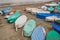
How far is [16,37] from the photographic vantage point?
2.28 metres

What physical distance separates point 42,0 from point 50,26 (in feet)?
10.4

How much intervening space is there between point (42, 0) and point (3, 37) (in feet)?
12.1

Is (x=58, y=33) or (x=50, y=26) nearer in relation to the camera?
(x=58, y=33)

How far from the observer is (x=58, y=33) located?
86.6 inches

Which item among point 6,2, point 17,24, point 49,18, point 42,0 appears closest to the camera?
point 17,24

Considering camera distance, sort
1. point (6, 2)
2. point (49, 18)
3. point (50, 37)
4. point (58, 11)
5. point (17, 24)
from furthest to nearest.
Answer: point (6, 2), point (58, 11), point (49, 18), point (17, 24), point (50, 37)

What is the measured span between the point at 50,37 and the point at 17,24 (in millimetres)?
830

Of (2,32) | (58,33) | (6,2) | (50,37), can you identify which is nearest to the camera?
(50,37)

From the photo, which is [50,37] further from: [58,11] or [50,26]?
[58,11]

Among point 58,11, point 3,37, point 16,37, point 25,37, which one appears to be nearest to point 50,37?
point 25,37

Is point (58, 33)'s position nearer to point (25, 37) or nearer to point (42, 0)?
point (25, 37)

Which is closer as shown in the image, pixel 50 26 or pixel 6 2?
pixel 50 26

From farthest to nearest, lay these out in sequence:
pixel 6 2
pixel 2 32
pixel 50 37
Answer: pixel 6 2, pixel 2 32, pixel 50 37

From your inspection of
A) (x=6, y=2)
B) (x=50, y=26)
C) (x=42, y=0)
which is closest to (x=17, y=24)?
(x=50, y=26)
